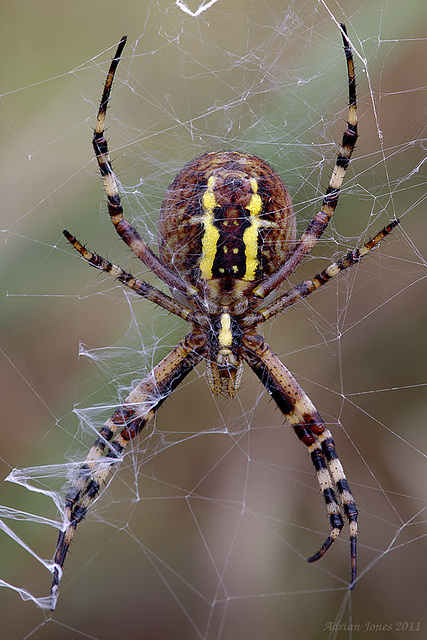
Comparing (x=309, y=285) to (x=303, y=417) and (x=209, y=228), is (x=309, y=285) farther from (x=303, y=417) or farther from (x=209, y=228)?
(x=303, y=417)

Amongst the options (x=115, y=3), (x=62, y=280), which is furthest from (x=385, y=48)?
(x=62, y=280)

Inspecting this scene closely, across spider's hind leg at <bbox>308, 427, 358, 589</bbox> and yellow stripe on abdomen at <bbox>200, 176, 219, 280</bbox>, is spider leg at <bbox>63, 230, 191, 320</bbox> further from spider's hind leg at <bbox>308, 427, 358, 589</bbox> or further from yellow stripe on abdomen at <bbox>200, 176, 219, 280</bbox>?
spider's hind leg at <bbox>308, 427, 358, 589</bbox>

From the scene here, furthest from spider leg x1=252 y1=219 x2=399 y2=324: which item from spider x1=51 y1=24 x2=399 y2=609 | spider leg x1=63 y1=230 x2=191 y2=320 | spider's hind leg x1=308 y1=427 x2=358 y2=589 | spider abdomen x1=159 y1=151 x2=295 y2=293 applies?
spider's hind leg x1=308 y1=427 x2=358 y2=589

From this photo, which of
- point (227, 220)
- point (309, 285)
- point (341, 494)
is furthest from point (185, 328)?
point (341, 494)

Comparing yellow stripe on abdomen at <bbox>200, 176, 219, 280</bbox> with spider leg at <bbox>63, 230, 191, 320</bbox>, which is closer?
yellow stripe on abdomen at <bbox>200, 176, 219, 280</bbox>

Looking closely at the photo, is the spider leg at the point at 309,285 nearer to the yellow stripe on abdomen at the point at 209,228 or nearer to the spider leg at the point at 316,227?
the spider leg at the point at 316,227

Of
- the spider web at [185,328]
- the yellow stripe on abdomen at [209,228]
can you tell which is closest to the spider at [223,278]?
the yellow stripe on abdomen at [209,228]
